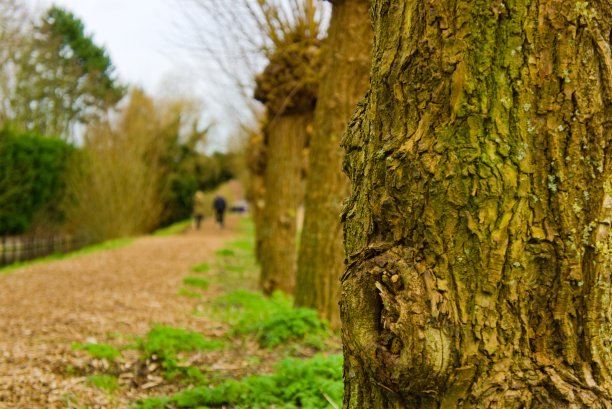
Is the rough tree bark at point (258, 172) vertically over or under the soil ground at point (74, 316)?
over

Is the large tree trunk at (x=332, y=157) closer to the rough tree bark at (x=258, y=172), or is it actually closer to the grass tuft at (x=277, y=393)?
the grass tuft at (x=277, y=393)

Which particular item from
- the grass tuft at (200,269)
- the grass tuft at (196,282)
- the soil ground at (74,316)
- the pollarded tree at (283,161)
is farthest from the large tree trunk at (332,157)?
the grass tuft at (200,269)

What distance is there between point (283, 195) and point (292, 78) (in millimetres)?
2037

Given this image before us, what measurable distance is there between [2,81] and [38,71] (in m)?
2.06

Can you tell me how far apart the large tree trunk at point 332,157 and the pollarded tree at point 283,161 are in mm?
3211

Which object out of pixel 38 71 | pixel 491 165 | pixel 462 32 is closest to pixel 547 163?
pixel 491 165

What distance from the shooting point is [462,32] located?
5.98 feet

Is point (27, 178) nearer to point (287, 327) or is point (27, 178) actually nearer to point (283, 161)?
point (283, 161)

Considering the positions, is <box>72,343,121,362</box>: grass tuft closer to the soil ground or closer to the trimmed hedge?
the soil ground

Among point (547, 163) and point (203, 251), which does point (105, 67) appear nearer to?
point (203, 251)

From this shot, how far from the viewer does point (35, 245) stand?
1925cm

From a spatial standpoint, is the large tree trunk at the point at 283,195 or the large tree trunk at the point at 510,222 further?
the large tree trunk at the point at 283,195

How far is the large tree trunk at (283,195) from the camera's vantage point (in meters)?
9.55

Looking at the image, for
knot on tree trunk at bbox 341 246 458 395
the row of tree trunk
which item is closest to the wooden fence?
knot on tree trunk at bbox 341 246 458 395
